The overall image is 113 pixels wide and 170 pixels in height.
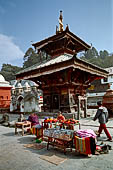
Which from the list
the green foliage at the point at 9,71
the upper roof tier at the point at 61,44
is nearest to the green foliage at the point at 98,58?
the green foliage at the point at 9,71

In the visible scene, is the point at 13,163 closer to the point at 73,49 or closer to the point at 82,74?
the point at 82,74

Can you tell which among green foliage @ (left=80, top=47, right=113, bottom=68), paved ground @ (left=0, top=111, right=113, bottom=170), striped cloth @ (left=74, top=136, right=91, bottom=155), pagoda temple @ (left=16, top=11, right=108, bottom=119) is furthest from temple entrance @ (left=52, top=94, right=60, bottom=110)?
green foliage @ (left=80, top=47, right=113, bottom=68)

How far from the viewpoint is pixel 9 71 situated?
2253 inches

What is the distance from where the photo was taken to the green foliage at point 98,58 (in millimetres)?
49700

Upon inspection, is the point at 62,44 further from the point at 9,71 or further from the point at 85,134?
the point at 9,71

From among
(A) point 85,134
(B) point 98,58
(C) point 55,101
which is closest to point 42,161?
(A) point 85,134

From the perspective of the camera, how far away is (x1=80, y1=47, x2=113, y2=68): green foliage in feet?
163

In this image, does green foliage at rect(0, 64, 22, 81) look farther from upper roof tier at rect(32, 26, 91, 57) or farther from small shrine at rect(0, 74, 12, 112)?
upper roof tier at rect(32, 26, 91, 57)

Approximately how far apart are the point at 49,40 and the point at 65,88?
17.5 feet

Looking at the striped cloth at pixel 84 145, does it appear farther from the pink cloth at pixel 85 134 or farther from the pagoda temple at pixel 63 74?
the pagoda temple at pixel 63 74

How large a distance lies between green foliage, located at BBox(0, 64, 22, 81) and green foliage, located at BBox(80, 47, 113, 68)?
1172 inches

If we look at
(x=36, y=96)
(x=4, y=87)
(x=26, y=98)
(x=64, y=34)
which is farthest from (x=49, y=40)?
(x=4, y=87)

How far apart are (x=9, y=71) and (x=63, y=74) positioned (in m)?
49.9

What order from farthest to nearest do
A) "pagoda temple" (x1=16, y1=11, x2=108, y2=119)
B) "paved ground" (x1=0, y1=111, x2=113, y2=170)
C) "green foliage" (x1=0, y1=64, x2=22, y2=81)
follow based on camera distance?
"green foliage" (x1=0, y1=64, x2=22, y2=81) < "pagoda temple" (x1=16, y1=11, x2=108, y2=119) < "paved ground" (x1=0, y1=111, x2=113, y2=170)
